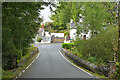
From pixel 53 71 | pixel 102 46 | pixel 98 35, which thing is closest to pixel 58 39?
pixel 98 35

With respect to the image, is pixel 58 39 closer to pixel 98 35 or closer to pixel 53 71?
pixel 98 35

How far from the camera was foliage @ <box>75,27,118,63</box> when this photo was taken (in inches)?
691

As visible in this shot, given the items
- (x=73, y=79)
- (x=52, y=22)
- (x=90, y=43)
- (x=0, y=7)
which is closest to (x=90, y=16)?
(x=90, y=43)

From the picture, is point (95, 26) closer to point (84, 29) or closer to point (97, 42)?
point (84, 29)

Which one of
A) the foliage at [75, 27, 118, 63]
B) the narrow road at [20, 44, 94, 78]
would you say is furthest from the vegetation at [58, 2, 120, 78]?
the narrow road at [20, 44, 94, 78]

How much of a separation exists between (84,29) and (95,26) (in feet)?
5.88

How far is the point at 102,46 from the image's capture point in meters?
18.0

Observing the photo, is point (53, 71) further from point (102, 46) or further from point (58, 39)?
point (58, 39)

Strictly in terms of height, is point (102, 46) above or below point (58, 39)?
above

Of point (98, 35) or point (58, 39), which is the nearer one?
point (98, 35)

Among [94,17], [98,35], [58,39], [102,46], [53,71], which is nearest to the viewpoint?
[53,71]

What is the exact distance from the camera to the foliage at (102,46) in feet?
57.5

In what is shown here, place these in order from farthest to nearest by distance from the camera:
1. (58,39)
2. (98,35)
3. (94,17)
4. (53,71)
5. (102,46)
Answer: (58,39)
(94,17)
(98,35)
(102,46)
(53,71)

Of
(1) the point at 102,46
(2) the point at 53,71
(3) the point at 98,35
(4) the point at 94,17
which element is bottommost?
(2) the point at 53,71
